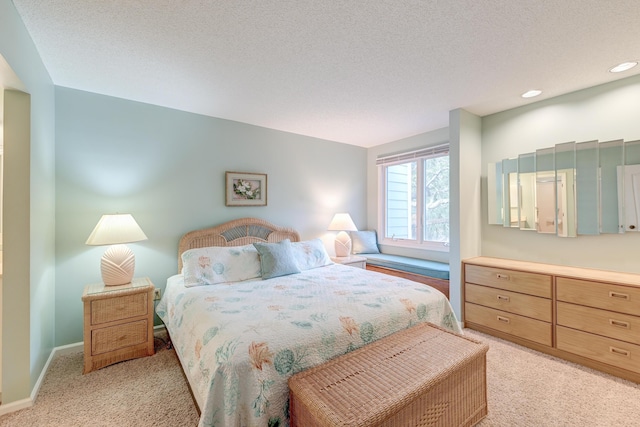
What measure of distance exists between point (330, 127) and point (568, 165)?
2.56 m

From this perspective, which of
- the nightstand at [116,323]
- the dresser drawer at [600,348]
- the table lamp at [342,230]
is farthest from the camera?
the table lamp at [342,230]

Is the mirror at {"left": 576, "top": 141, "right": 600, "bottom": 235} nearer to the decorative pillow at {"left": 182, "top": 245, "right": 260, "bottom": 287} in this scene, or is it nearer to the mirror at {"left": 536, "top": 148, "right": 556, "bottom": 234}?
the mirror at {"left": 536, "top": 148, "right": 556, "bottom": 234}

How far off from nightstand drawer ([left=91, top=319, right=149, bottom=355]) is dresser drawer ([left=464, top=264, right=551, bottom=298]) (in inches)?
128

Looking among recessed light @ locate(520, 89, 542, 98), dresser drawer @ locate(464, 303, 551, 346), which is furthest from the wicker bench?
recessed light @ locate(520, 89, 542, 98)

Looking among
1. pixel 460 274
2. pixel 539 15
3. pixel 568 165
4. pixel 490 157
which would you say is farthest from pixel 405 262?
pixel 539 15

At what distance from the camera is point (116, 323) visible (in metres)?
2.35

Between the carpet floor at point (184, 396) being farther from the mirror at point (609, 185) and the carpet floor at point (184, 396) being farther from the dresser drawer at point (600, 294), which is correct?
the mirror at point (609, 185)

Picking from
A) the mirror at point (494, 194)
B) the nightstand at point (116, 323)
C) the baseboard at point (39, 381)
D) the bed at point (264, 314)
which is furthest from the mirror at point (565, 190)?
the baseboard at point (39, 381)

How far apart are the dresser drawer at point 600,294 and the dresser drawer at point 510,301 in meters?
0.17

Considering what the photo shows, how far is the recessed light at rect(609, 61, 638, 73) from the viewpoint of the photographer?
2146 millimetres

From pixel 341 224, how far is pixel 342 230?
103 mm

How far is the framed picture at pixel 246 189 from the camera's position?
11.2 feet

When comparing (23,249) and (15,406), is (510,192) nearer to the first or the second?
(23,249)

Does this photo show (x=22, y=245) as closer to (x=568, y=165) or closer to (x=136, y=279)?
(x=136, y=279)
